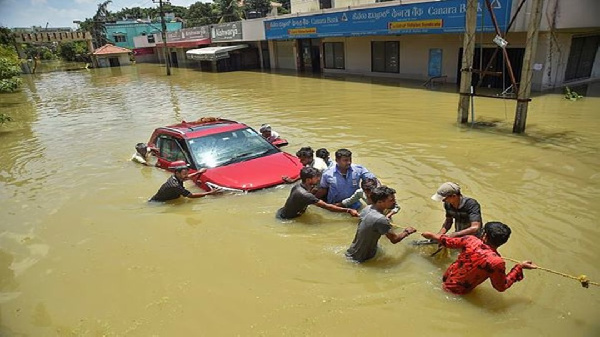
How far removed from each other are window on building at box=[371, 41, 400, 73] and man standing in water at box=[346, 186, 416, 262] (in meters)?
19.0

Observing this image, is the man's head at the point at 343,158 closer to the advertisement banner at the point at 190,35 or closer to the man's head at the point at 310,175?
the man's head at the point at 310,175

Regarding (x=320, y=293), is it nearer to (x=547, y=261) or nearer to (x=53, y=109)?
(x=547, y=261)

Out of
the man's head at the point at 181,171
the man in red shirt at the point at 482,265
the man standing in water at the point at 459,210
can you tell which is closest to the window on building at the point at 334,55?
the man's head at the point at 181,171

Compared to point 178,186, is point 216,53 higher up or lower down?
higher up

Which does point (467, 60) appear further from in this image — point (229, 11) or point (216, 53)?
point (229, 11)

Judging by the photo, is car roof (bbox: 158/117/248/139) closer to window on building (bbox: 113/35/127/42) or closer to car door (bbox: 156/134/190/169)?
car door (bbox: 156/134/190/169)

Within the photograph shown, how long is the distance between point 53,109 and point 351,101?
14961 mm

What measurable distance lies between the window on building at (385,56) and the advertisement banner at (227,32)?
1418 cm

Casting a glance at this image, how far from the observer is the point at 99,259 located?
5414 millimetres

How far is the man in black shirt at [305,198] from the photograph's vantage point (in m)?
5.47

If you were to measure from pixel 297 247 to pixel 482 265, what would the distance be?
93.9 inches

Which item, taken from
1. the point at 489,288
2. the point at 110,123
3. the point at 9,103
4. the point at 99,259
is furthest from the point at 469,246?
the point at 9,103

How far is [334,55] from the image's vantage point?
26469mm

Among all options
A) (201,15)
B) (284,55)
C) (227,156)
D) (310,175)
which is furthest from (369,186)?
(201,15)
